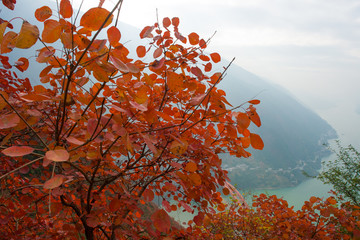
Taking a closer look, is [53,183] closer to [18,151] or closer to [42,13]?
[18,151]

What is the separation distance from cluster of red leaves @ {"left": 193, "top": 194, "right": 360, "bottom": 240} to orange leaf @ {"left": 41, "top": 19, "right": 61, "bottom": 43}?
3293 mm

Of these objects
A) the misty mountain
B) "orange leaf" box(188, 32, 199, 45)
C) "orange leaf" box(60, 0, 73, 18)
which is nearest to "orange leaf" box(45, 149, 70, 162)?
"orange leaf" box(60, 0, 73, 18)

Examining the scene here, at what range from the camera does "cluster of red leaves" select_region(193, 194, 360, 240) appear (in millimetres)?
3332

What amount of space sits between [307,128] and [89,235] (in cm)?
6836

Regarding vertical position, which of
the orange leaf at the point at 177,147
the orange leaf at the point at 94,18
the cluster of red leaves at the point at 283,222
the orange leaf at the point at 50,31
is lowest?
the cluster of red leaves at the point at 283,222

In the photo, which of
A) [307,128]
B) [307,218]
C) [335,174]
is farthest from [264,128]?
[307,218]

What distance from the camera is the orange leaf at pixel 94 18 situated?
673 mm

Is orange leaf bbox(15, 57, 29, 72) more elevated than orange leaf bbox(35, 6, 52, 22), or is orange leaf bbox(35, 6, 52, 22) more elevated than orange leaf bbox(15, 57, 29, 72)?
orange leaf bbox(35, 6, 52, 22)

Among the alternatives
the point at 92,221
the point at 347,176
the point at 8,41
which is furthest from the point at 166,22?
the point at 347,176

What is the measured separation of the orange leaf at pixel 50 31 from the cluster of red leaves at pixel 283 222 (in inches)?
130

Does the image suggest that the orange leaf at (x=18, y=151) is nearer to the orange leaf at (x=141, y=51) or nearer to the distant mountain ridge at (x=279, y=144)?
the orange leaf at (x=141, y=51)

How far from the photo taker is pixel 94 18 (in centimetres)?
68

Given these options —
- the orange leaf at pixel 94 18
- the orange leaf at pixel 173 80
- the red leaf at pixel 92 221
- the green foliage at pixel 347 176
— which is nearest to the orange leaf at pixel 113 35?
the orange leaf at pixel 94 18

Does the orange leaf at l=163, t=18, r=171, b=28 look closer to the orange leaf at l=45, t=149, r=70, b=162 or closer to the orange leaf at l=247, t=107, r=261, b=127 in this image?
the orange leaf at l=247, t=107, r=261, b=127
